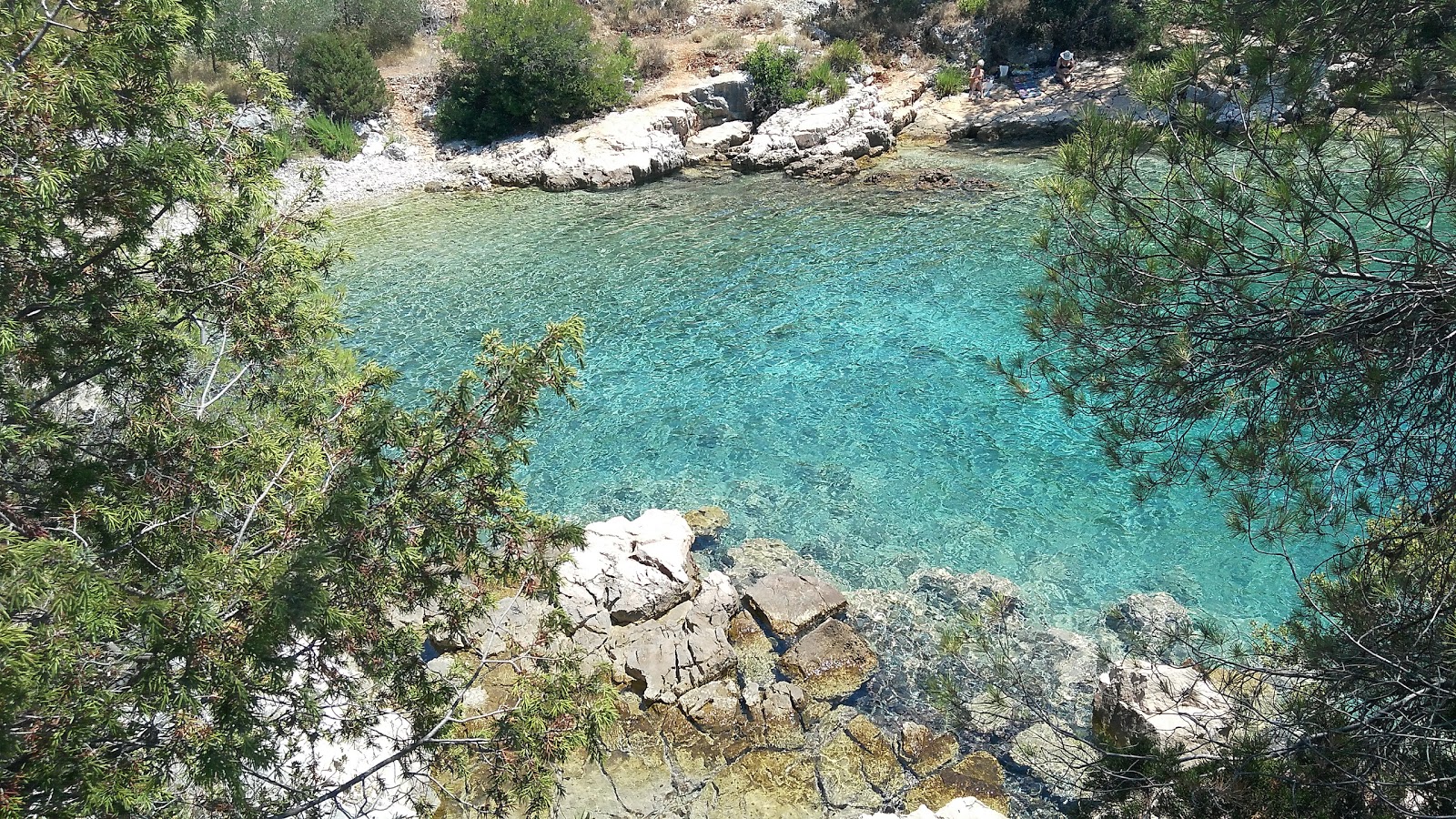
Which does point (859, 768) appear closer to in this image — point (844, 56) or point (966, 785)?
point (966, 785)

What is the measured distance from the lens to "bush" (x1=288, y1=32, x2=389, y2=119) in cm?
2556

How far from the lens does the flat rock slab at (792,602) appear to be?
849 cm

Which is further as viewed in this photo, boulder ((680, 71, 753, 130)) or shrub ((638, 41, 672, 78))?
shrub ((638, 41, 672, 78))

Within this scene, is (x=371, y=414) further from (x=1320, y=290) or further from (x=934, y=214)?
(x=934, y=214)

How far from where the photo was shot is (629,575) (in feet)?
28.8

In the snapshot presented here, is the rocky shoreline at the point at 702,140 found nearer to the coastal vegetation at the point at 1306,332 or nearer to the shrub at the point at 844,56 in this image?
the shrub at the point at 844,56

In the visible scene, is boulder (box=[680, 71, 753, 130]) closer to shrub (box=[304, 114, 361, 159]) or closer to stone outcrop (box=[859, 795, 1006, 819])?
shrub (box=[304, 114, 361, 159])

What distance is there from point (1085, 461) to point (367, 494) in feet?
30.1

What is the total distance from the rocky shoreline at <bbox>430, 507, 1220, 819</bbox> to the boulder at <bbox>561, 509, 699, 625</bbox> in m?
0.02

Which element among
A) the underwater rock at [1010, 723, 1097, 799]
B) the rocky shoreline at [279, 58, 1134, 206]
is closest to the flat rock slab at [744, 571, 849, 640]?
the underwater rock at [1010, 723, 1097, 799]

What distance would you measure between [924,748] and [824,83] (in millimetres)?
24340

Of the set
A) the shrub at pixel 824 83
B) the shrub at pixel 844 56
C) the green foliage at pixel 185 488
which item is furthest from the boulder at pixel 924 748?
the shrub at pixel 844 56

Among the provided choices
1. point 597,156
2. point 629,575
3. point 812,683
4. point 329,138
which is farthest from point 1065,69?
point 812,683

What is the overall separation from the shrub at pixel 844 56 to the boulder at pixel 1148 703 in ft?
84.0
